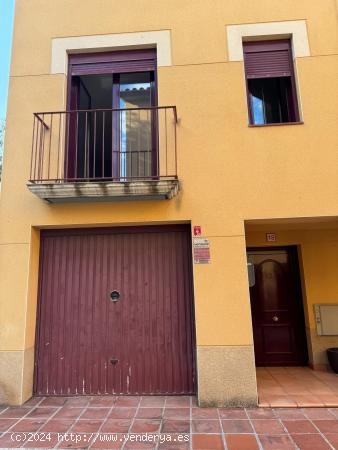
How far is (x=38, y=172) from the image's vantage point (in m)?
5.14

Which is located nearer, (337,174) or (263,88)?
(337,174)

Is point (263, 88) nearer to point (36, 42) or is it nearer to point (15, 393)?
point (36, 42)

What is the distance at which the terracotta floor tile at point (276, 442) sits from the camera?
332 cm

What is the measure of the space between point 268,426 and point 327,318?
2.94 meters

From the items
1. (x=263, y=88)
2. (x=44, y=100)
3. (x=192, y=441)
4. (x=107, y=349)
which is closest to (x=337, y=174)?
(x=263, y=88)

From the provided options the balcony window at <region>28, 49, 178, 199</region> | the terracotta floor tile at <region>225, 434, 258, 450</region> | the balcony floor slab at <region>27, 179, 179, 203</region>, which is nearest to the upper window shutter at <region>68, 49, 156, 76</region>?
the balcony window at <region>28, 49, 178, 199</region>

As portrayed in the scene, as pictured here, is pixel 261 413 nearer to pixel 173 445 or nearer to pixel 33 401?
pixel 173 445

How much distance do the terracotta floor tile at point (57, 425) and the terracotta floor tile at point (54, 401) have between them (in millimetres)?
594

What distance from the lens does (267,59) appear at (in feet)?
17.9

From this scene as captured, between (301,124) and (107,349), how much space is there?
14.8 feet

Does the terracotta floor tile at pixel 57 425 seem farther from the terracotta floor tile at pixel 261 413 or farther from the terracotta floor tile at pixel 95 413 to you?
the terracotta floor tile at pixel 261 413

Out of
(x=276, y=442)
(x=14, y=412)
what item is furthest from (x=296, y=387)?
(x=14, y=412)

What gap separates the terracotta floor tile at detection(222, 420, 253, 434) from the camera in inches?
145

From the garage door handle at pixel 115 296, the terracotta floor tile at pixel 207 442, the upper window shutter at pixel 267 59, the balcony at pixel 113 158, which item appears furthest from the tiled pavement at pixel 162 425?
the upper window shutter at pixel 267 59
